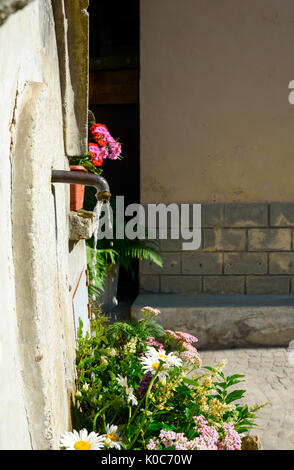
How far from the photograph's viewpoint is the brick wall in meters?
5.02

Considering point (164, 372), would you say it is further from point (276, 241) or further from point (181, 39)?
point (181, 39)

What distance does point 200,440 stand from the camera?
74.0 inches

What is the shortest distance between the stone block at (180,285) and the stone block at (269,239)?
0.73m

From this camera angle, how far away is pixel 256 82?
16.1 feet

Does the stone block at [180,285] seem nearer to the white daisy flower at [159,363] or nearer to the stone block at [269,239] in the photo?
the stone block at [269,239]

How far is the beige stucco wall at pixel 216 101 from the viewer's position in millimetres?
4848

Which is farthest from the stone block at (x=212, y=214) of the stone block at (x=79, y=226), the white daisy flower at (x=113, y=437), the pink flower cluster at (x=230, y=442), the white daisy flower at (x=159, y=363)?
the white daisy flower at (x=113, y=437)

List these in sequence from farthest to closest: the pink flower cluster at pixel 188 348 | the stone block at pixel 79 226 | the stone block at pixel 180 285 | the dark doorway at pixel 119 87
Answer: the dark doorway at pixel 119 87
the stone block at pixel 180 285
the pink flower cluster at pixel 188 348
the stone block at pixel 79 226

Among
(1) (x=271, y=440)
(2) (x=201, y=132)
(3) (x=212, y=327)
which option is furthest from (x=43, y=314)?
(2) (x=201, y=132)

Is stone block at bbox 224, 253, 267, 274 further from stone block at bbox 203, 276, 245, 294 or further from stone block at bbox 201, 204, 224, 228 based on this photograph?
stone block at bbox 201, 204, 224, 228

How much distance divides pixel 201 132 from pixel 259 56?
99cm

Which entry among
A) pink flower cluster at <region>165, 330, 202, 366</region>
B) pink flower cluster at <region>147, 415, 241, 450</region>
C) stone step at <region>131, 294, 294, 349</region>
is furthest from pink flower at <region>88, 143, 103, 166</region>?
pink flower cluster at <region>147, 415, 241, 450</region>

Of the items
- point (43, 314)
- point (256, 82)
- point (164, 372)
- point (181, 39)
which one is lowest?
point (164, 372)

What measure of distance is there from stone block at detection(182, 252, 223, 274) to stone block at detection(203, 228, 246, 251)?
0.09 metres
